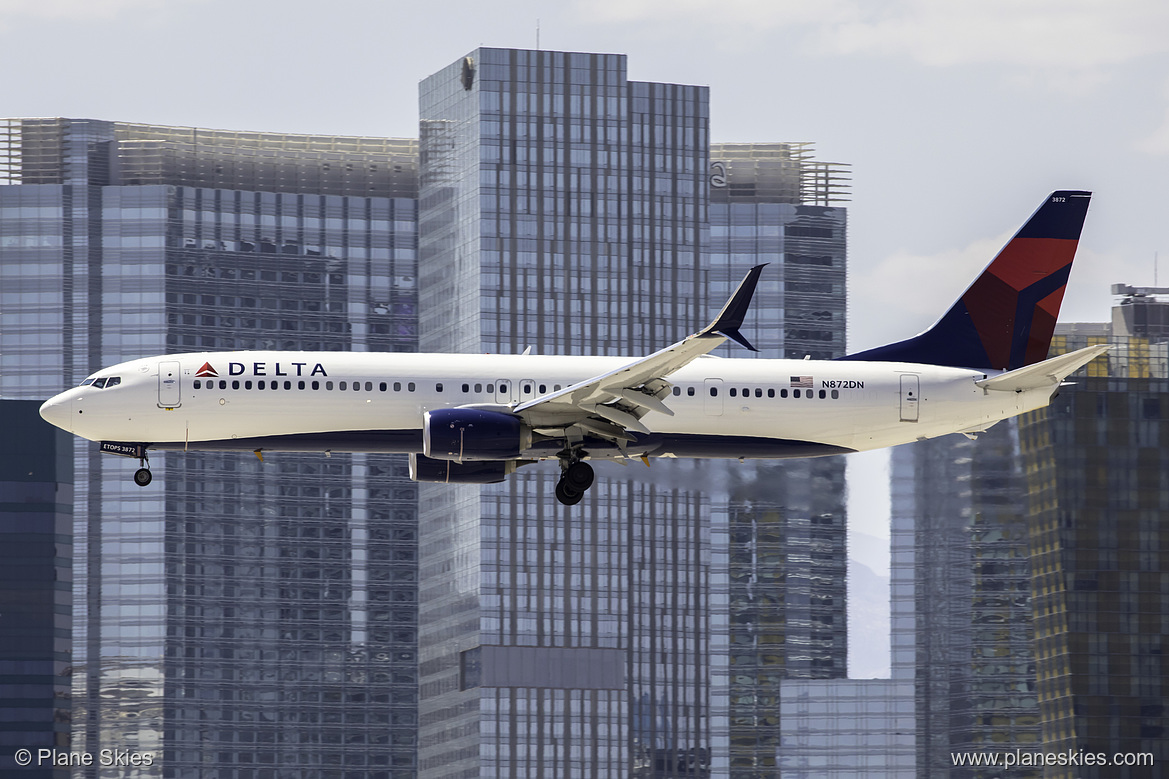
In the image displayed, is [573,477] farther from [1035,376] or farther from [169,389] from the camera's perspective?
[1035,376]

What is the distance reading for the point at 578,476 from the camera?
67.0 meters

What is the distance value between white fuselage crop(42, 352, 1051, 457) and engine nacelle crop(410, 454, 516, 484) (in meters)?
0.98

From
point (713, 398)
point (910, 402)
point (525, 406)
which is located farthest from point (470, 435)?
point (910, 402)

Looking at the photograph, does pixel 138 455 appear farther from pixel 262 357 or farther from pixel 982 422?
pixel 982 422

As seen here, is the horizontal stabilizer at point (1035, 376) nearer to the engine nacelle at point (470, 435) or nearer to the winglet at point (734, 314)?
the winglet at point (734, 314)

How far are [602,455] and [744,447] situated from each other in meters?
5.16

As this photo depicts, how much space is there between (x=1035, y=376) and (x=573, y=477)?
16594 millimetres

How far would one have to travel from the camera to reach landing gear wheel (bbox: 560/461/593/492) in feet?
219

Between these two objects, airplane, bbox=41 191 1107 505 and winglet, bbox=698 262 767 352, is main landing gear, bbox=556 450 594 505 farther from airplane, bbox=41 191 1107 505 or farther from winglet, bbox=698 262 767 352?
winglet, bbox=698 262 767 352

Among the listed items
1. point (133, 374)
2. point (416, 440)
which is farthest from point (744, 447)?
point (133, 374)

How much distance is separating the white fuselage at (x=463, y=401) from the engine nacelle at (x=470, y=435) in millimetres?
2035

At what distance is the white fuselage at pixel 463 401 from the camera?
6625 cm

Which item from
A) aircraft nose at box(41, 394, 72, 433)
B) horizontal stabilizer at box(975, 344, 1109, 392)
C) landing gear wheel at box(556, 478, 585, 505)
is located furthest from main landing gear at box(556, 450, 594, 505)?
aircraft nose at box(41, 394, 72, 433)

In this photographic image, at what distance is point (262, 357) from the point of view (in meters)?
67.9
